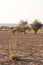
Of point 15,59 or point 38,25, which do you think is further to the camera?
point 38,25

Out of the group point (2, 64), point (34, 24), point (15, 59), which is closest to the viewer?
point (2, 64)

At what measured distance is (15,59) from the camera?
72.0 feet

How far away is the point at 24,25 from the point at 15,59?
137 feet

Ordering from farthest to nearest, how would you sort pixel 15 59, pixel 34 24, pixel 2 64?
pixel 34 24, pixel 15 59, pixel 2 64

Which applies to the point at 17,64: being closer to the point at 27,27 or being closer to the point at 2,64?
the point at 2,64

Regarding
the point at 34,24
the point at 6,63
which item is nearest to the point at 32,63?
the point at 6,63

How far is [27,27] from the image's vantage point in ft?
211

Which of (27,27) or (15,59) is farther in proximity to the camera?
(27,27)

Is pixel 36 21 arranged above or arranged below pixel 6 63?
above

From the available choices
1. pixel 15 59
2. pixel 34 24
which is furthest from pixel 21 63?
pixel 34 24

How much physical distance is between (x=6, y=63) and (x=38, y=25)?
4348 centimetres

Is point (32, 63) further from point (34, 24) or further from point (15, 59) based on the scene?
point (34, 24)

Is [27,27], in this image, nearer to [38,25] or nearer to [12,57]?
[38,25]

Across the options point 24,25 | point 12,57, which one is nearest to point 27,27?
point 24,25
